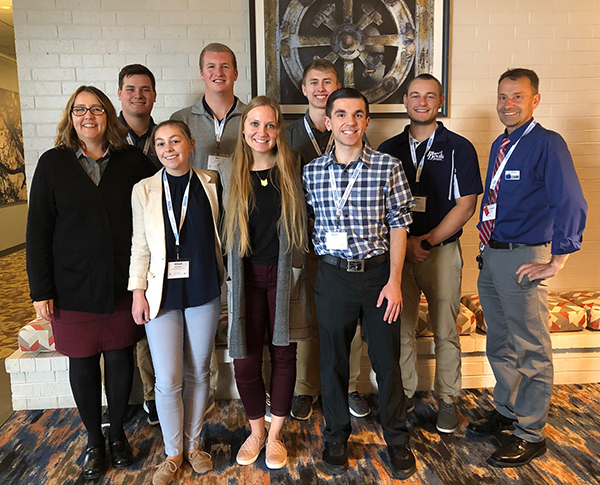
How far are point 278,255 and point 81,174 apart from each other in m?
0.95

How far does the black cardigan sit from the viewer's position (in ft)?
6.55

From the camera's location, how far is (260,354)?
7.26ft

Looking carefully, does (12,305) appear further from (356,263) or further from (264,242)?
(356,263)

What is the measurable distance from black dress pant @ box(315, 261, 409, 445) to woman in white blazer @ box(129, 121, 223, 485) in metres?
0.53

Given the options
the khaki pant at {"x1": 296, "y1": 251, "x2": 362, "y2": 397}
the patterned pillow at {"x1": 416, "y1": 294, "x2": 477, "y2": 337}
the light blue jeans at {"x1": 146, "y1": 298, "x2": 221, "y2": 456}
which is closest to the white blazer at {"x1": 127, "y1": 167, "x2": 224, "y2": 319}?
the light blue jeans at {"x1": 146, "y1": 298, "x2": 221, "y2": 456}

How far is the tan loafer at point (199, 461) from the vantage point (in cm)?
→ 216

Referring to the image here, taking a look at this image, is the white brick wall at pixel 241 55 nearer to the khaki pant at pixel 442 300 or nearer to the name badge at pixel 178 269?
the khaki pant at pixel 442 300

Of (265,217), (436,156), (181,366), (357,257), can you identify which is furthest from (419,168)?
(181,366)

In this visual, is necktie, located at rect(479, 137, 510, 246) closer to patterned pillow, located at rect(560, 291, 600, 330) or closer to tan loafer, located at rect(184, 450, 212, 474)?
patterned pillow, located at rect(560, 291, 600, 330)

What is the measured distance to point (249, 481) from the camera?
2117mm

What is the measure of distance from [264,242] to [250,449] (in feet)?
3.47

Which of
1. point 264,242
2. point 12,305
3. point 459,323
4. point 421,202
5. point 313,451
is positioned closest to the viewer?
point 264,242

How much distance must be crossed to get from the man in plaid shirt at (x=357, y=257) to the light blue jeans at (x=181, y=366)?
556 millimetres

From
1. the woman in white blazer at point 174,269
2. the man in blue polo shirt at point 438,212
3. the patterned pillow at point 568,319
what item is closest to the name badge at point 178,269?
the woman in white blazer at point 174,269
